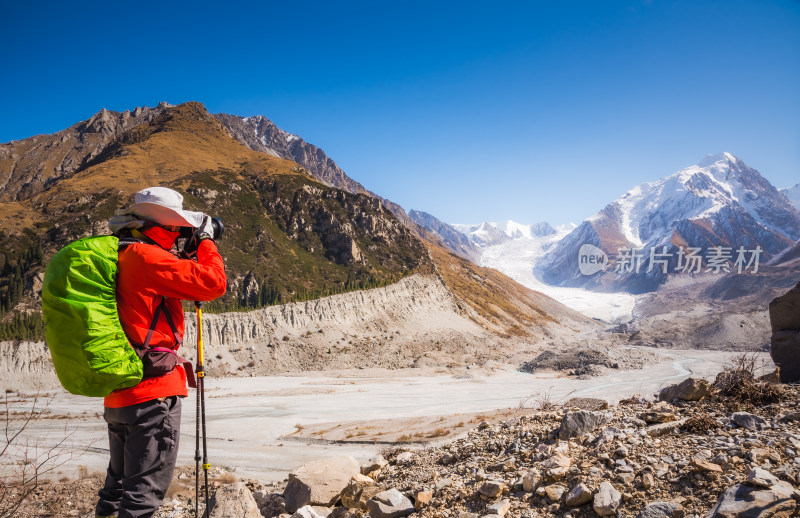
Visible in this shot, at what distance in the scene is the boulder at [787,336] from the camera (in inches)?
519

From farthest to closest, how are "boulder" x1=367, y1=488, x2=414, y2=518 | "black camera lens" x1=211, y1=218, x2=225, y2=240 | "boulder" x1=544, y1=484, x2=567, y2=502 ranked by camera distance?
"boulder" x1=367, y1=488, x2=414, y2=518 → "boulder" x1=544, y1=484, x2=567, y2=502 → "black camera lens" x1=211, y1=218, x2=225, y2=240

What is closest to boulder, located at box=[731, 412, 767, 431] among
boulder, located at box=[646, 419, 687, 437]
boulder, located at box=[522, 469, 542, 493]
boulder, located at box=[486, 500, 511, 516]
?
boulder, located at box=[646, 419, 687, 437]

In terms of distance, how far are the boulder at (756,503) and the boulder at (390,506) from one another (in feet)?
10.1

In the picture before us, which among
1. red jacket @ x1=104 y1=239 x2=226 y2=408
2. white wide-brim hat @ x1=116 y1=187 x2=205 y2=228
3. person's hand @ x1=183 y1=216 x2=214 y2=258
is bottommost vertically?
red jacket @ x1=104 y1=239 x2=226 y2=408

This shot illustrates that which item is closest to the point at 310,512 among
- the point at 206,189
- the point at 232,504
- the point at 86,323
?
the point at 232,504

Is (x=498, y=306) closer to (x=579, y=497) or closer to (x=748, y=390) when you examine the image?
(x=748, y=390)

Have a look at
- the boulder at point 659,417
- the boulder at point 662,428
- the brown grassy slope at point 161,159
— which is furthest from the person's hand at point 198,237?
the brown grassy slope at point 161,159

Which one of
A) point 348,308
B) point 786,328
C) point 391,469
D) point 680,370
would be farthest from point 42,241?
point 680,370

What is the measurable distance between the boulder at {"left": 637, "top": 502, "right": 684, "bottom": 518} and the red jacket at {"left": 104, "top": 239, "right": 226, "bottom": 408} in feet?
14.6

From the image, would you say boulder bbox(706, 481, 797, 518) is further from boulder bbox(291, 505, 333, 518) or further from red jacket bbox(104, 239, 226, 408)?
red jacket bbox(104, 239, 226, 408)

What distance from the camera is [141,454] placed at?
3.29 m

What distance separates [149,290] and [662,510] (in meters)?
5.03

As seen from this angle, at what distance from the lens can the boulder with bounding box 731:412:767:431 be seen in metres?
5.39

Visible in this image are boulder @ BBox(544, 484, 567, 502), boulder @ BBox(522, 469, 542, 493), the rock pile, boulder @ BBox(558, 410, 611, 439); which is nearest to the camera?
the rock pile
